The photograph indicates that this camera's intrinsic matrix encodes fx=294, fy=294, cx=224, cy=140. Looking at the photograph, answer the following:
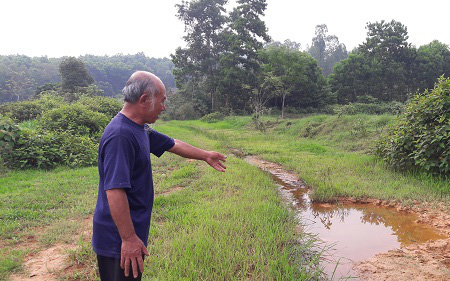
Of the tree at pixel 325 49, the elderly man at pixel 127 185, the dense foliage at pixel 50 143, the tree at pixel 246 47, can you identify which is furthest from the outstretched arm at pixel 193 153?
the tree at pixel 325 49

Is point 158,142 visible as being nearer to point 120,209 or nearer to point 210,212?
point 120,209

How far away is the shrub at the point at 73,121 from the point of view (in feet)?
31.4

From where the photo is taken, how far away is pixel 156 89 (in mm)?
1686

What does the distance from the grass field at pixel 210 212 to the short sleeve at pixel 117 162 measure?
1328 mm

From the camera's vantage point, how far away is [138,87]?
1.64 metres

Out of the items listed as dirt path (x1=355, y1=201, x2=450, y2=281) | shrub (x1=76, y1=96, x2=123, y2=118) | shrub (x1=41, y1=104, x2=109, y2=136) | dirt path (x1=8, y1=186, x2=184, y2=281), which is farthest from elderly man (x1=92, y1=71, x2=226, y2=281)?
shrub (x1=76, y1=96, x2=123, y2=118)

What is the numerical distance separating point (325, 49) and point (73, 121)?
51.4m

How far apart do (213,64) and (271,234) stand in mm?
32732

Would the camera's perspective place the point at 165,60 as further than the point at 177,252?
Yes

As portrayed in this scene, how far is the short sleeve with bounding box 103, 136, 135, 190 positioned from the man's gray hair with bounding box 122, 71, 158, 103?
0.27 m

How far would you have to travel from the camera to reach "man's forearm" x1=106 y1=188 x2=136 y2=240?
1441mm

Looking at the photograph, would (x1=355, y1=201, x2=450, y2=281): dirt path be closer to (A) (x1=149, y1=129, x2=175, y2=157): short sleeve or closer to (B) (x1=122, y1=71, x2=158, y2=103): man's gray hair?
(A) (x1=149, y1=129, x2=175, y2=157): short sleeve

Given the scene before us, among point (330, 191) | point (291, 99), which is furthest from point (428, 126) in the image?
point (291, 99)

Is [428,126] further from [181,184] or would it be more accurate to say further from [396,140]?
[181,184]
